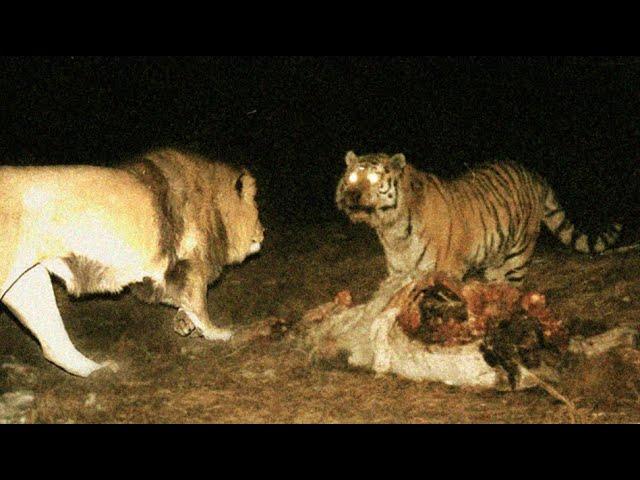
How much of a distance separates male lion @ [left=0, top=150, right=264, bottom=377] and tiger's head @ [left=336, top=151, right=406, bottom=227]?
3.66 feet

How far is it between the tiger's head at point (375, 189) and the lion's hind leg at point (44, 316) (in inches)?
111

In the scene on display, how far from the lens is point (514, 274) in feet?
24.3

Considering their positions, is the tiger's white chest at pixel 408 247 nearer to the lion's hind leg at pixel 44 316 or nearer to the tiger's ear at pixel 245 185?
the tiger's ear at pixel 245 185

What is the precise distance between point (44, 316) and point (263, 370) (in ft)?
5.91

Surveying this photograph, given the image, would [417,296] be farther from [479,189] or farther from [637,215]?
[637,215]

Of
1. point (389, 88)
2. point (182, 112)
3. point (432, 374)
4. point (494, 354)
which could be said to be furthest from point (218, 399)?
point (389, 88)

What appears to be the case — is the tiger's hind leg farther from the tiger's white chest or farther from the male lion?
the male lion

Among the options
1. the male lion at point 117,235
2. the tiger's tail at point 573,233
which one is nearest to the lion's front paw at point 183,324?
the male lion at point 117,235

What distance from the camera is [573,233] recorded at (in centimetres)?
763

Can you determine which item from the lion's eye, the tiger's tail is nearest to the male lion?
the lion's eye

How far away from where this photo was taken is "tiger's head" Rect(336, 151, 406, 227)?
640 centimetres

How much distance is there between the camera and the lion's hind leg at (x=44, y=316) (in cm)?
514

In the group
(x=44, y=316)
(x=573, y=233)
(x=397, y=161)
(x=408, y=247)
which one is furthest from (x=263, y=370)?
(x=573, y=233)

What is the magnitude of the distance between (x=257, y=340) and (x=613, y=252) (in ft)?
13.8
